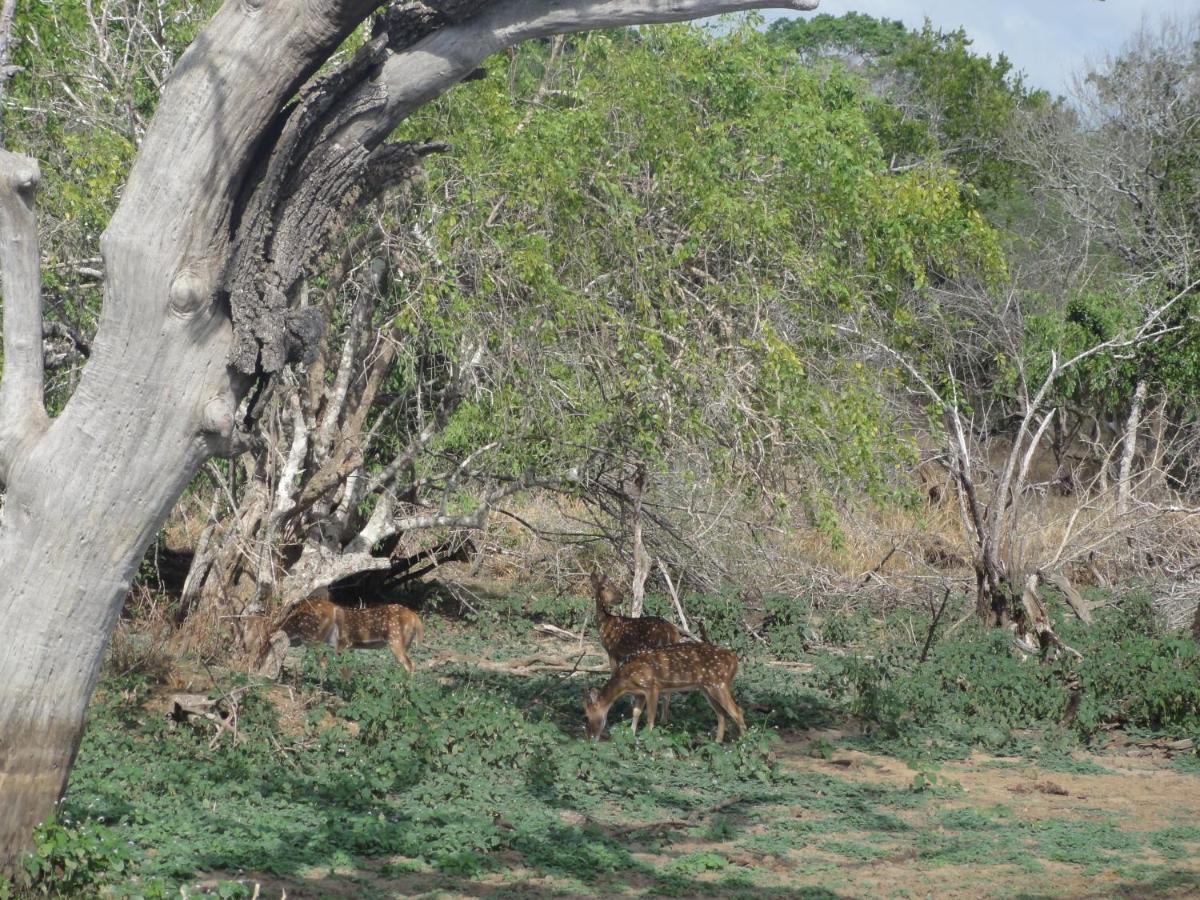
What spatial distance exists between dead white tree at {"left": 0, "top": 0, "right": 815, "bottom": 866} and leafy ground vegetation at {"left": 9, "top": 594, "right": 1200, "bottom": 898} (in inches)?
36.6

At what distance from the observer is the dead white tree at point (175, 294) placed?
20.9 feet

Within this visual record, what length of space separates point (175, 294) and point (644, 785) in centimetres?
517

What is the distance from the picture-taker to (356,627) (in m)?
13.4

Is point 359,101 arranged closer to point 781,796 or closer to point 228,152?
point 228,152

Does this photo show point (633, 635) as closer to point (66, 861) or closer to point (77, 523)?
point (66, 861)

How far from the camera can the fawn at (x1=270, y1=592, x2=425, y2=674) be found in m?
13.2

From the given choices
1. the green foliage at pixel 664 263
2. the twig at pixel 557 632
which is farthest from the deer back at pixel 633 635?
the twig at pixel 557 632

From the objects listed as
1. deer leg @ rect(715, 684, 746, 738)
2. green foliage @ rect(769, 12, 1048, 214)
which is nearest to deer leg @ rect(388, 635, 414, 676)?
deer leg @ rect(715, 684, 746, 738)

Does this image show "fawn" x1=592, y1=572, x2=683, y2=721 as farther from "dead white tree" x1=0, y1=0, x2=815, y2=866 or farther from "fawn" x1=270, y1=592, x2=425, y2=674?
"dead white tree" x1=0, y1=0, x2=815, y2=866

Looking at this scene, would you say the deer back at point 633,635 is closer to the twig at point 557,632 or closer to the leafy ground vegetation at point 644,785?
the leafy ground vegetation at point 644,785

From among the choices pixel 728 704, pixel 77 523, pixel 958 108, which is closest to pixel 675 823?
pixel 728 704

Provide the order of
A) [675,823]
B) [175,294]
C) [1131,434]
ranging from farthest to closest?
[1131,434] → [675,823] → [175,294]

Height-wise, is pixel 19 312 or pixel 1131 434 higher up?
pixel 1131 434

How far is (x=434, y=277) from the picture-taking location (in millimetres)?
12188
